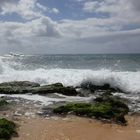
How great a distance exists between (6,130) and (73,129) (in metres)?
2.03

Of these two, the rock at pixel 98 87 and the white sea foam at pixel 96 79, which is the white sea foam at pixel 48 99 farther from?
the white sea foam at pixel 96 79

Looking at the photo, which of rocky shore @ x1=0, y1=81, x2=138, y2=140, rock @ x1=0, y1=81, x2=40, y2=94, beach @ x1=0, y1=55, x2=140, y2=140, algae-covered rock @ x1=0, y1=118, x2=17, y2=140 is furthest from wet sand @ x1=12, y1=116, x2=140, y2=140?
rock @ x1=0, y1=81, x2=40, y2=94

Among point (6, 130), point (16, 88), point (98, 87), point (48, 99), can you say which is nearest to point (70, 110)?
point (48, 99)

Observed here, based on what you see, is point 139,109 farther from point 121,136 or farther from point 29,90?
point 29,90

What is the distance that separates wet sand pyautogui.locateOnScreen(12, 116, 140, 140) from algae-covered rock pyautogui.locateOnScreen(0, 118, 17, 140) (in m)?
0.21

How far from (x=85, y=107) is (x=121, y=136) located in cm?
303

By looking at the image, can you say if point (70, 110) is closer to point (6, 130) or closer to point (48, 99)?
point (48, 99)

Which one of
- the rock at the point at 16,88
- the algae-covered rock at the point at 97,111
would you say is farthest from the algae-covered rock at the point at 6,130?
the rock at the point at 16,88

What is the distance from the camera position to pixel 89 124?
10.7 meters

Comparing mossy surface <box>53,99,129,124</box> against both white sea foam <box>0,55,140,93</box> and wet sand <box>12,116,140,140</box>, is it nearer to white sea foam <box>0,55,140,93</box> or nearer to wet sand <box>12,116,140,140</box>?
wet sand <box>12,116,140,140</box>

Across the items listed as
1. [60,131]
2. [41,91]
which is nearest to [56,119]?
[60,131]

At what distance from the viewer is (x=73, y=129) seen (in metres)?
9.99

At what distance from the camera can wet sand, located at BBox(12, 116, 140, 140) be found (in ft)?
30.4

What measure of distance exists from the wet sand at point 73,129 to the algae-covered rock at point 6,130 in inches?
8.3
